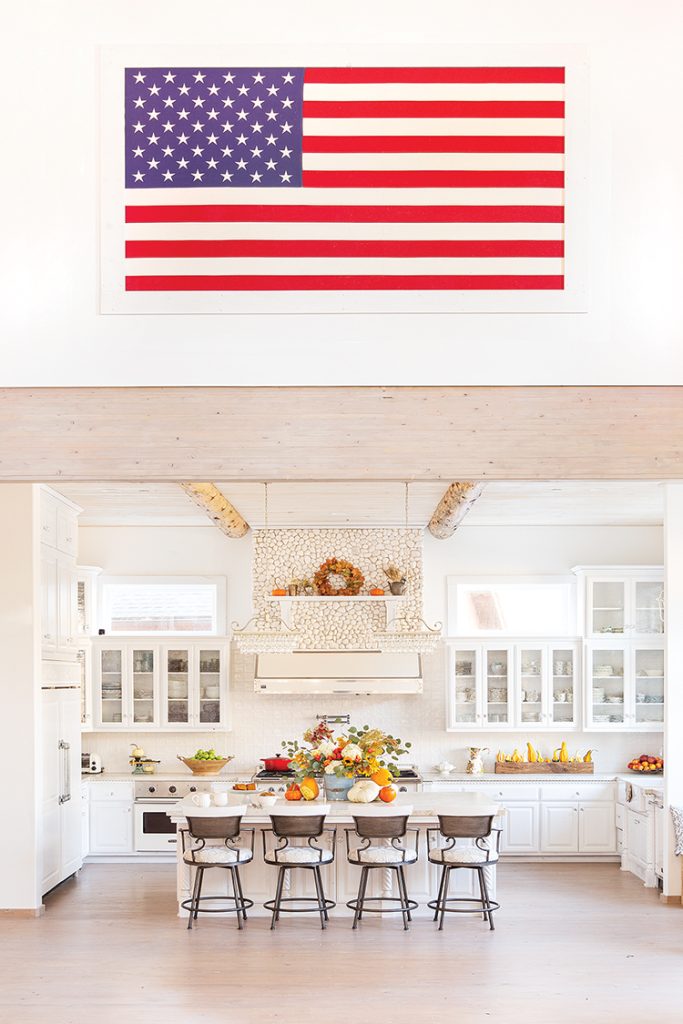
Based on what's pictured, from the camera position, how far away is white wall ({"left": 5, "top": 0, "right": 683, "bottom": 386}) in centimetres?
600

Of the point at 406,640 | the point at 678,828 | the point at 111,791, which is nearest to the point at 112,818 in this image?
the point at 111,791

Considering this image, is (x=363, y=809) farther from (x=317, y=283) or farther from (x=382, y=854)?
(x=317, y=283)

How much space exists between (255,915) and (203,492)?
11.1 ft

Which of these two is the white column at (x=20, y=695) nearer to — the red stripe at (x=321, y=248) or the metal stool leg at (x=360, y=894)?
the metal stool leg at (x=360, y=894)

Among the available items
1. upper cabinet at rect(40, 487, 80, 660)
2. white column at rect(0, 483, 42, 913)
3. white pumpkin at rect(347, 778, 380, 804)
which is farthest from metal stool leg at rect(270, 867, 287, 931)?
upper cabinet at rect(40, 487, 80, 660)

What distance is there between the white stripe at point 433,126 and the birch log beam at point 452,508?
3657 mm

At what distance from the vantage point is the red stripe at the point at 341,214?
595cm

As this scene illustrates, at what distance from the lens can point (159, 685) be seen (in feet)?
42.1

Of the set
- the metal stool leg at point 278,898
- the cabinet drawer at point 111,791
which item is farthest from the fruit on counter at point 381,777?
the cabinet drawer at point 111,791

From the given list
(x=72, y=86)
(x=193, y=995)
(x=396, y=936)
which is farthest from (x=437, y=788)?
(x=72, y=86)

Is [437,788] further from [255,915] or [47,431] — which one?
[47,431]

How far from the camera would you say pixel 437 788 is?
41.2ft

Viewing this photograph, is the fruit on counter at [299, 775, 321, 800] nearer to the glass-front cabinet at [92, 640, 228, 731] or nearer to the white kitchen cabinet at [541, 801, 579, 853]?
the glass-front cabinet at [92, 640, 228, 731]

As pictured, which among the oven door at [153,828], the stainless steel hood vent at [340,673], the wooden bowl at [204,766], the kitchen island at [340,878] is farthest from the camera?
the stainless steel hood vent at [340,673]
